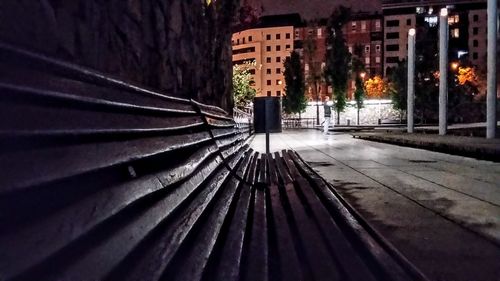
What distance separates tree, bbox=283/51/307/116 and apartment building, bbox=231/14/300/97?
4099 centimetres

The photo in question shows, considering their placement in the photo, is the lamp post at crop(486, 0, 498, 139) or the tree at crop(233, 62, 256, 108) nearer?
the lamp post at crop(486, 0, 498, 139)

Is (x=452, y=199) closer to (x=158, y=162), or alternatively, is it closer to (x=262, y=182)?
(x=262, y=182)

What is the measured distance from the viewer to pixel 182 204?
88.6 inches

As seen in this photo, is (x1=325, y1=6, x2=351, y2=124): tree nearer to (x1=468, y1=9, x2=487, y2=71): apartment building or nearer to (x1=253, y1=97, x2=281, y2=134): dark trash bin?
(x1=253, y1=97, x2=281, y2=134): dark trash bin

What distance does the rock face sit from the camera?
1.88 m

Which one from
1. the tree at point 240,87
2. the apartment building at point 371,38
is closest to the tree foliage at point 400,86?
the tree at point 240,87

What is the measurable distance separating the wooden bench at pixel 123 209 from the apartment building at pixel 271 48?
95336 millimetres

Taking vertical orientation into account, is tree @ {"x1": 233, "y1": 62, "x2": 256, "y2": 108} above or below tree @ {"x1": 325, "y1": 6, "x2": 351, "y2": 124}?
below

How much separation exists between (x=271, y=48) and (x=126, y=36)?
327 ft

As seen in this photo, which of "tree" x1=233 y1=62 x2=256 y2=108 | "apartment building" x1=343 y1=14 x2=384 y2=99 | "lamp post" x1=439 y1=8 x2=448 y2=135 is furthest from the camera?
"apartment building" x1=343 y1=14 x2=384 y2=99

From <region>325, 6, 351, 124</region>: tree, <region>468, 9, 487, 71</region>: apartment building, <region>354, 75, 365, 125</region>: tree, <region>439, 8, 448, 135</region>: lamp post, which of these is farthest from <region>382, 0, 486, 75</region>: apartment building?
<region>439, 8, 448, 135</region>: lamp post

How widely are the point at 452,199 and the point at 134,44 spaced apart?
142 inches

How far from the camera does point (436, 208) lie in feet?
13.8

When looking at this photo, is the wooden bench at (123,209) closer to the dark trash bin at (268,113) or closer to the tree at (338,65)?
the dark trash bin at (268,113)
